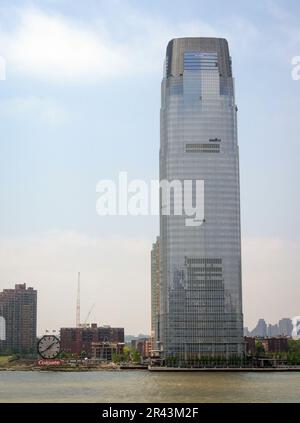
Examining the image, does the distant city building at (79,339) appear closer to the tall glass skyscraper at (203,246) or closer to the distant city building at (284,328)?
the distant city building at (284,328)

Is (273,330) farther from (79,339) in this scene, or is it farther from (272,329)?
(79,339)

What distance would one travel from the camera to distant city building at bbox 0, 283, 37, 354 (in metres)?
126

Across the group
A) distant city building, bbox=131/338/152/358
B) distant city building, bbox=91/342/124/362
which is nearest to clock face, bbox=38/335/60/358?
distant city building, bbox=91/342/124/362

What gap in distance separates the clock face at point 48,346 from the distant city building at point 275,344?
37.9m

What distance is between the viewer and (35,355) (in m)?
129

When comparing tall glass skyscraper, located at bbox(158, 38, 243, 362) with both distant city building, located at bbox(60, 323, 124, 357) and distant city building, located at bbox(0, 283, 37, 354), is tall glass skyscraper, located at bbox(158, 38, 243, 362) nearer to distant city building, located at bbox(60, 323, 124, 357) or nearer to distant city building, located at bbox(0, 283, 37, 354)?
distant city building, located at bbox(0, 283, 37, 354)

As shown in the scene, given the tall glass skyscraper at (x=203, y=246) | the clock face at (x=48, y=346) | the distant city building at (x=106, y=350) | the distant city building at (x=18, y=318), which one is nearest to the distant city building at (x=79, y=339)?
the distant city building at (x=106, y=350)

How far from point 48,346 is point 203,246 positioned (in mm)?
26152

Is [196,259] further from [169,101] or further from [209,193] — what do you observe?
[169,101]

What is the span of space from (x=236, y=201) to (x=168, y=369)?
23.9 meters

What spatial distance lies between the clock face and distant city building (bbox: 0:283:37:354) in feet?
75.5

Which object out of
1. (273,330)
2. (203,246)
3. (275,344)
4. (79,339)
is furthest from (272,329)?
(203,246)
